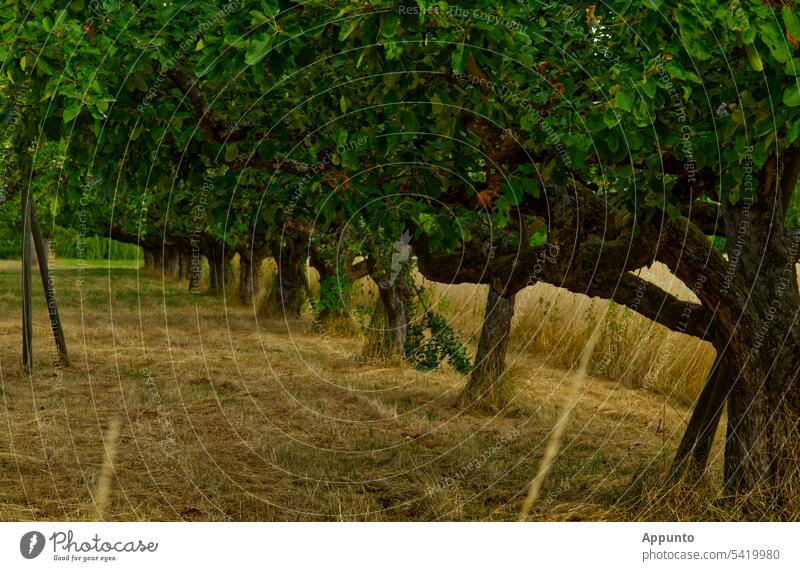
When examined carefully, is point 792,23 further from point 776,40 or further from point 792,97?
point 792,97

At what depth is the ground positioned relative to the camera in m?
8.00

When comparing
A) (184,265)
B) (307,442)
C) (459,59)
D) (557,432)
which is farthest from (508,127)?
(184,265)

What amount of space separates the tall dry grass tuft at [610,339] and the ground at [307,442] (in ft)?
1.10

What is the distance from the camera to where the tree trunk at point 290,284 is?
22.8 m

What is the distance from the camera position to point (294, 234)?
2047 cm

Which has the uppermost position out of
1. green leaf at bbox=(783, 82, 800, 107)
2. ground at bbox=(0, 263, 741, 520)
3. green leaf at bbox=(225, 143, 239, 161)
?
green leaf at bbox=(783, 82, 800, 107)

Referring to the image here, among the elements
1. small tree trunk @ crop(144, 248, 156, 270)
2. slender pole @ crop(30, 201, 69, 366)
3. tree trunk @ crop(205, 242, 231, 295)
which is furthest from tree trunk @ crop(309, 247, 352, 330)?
small tree trunk @ crop(144, 248, 156, 270)

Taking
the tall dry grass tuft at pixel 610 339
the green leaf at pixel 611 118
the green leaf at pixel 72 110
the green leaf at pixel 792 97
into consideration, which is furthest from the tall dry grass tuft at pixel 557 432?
the green leaf at pixel 72 110

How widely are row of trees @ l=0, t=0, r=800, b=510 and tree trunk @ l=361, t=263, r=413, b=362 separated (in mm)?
7005

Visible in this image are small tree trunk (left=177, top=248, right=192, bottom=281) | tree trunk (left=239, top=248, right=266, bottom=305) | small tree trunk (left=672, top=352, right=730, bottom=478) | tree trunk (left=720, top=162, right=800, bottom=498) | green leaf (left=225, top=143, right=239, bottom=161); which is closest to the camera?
green leaf (left=225, top=143, right=239, bottom=161)

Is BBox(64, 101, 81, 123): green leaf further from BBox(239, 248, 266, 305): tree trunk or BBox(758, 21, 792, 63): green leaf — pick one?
BBox(239, 248, 266, 305): tree trunk

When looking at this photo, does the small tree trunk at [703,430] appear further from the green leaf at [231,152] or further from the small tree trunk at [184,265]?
the small tree trunk at [184,265]

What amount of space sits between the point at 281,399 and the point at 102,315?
13.2 meters

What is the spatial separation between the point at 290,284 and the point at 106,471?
47.4 feet
